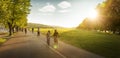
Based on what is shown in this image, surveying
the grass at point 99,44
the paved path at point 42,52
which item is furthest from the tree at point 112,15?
the paved path at point 42,52

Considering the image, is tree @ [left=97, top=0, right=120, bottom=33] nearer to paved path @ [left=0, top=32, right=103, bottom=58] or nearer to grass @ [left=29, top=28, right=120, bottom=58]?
grass @ [left=29, top=28, right=120, bottom=58]

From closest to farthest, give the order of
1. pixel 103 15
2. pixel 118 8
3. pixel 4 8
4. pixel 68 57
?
pixel 68 57 < pixel 4 8 < pixel 118 8 < pixel 103 15

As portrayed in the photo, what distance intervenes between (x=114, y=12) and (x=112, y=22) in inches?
109

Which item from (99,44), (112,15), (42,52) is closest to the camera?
A: (42,52)

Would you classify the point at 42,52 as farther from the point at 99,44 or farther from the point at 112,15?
the point at 112,15

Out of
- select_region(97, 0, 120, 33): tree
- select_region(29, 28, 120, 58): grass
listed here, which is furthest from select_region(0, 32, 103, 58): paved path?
select_region(97, 0, 120, 33): tree

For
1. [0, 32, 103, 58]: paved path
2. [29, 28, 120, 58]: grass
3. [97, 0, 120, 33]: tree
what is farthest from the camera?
[97, 0, 120, 33]: tree

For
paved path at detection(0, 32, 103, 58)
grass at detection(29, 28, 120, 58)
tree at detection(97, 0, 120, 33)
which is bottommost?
grass at detection(29, 28, 120, 58)

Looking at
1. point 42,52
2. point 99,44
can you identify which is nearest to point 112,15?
point 99,44

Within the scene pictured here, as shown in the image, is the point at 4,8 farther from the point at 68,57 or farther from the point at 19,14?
the point at 19,14

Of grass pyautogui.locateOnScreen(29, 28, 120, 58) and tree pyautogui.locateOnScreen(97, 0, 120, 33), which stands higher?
tree pyautogui.locateOnScreen(97, 0, 120, 33)

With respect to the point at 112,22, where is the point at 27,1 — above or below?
above

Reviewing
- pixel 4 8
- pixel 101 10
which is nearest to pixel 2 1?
pixel 4 8

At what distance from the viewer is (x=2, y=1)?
38344 millimetres
